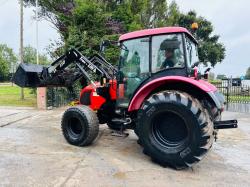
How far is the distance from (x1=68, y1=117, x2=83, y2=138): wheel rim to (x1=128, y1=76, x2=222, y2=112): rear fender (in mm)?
1328

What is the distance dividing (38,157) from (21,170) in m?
0.67

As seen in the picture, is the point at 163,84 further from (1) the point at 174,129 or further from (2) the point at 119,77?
(2) the point at 119,77

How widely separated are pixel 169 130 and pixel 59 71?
342 centimetres

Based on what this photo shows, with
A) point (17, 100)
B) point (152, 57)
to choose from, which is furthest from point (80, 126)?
point (17, 100)

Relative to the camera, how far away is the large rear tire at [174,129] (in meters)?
4.45

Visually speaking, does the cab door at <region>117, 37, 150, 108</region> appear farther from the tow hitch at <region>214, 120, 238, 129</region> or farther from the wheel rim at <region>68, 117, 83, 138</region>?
the tow hitch at <region>214, 120, 238, 129</region>

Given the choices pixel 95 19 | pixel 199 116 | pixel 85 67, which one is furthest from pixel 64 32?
pixel 199 116

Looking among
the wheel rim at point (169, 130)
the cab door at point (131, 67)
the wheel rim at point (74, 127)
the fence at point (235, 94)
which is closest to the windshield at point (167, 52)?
the cab door at point (131, 67)

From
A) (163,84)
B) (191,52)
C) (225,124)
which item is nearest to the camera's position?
(163,84)

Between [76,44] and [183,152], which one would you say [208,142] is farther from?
[76,44]

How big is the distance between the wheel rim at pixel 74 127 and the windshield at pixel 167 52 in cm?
204

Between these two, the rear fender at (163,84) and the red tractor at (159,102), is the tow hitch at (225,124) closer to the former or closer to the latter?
the red tractor at (159,102)

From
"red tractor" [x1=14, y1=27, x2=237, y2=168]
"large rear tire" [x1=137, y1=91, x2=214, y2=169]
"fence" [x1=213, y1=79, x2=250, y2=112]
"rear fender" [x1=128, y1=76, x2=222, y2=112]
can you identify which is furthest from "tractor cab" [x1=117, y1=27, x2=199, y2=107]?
"fence" [x1=213, y1=79, x2=250, y2=112]

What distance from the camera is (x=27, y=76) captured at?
7234 millimetres
